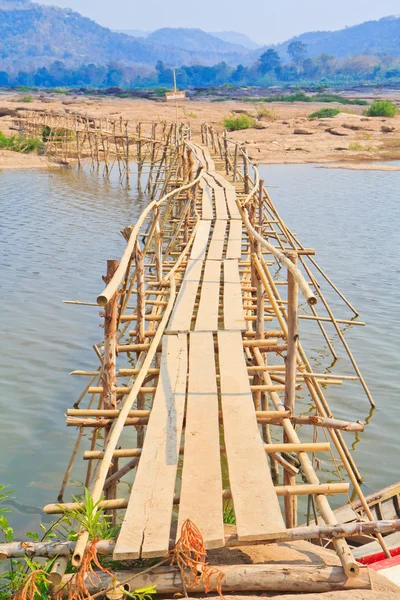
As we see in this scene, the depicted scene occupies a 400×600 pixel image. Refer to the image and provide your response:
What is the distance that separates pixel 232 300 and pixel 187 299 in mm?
449

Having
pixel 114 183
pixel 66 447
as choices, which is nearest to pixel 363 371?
pixel 66 447

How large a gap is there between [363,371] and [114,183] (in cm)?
1990

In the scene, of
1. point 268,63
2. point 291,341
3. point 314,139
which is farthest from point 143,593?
point 268,63

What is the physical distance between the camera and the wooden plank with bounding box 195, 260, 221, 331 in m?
6.39

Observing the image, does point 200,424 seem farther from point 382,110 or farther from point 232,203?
point 382,110

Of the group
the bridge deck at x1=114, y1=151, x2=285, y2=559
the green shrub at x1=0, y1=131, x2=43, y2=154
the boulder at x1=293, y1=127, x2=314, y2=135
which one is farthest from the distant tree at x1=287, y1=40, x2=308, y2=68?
the bridge deck at x1=114, y1=151, x2=285, y2=559

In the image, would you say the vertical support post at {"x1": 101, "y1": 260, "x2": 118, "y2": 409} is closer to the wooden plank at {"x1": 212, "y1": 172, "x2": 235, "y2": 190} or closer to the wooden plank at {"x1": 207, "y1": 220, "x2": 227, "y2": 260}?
the wooden plank at {"x1": 207, "y1": 220, "x2": 227, "y2": 260}

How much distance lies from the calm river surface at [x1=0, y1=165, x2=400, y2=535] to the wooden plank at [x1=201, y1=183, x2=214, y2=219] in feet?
7.65

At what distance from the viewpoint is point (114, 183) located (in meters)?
27.6

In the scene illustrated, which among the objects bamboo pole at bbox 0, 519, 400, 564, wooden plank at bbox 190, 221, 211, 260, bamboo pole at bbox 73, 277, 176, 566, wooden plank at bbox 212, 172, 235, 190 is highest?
bamboo pole at bbox 73, 277, 176, 566

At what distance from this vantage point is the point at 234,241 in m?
9.92

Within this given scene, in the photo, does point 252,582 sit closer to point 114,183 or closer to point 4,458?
point 4,458

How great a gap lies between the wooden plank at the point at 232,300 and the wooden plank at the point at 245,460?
0.73 metres

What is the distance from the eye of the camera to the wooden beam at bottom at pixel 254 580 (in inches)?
133
